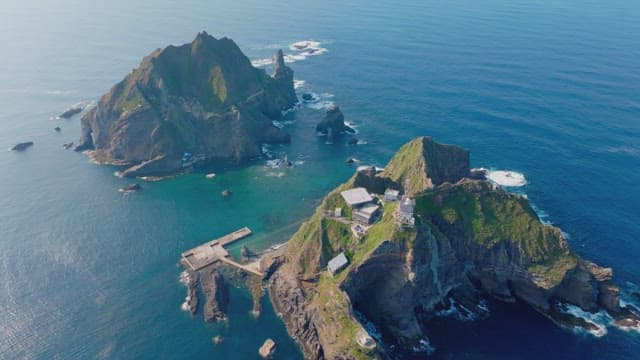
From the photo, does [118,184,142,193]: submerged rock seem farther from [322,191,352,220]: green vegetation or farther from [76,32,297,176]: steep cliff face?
[322,191,352,220]: green vegetation

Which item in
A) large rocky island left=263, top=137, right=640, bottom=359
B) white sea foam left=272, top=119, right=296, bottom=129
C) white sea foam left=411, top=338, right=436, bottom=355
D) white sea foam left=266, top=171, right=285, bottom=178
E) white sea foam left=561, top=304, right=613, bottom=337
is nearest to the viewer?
white sea foam left=411, top=338, right=436, bottom=355

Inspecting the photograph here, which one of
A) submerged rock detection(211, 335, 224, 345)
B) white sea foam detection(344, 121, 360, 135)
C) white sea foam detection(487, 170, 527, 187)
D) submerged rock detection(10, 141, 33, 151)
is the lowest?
submerged rock detection(10, 141, 33, 151)

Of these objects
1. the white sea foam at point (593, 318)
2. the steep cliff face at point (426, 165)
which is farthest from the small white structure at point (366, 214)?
the white sea foam at point (593, 318)

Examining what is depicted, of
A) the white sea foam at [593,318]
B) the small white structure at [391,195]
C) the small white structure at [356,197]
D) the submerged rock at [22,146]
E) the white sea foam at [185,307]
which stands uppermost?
the small white structure at [391,195]

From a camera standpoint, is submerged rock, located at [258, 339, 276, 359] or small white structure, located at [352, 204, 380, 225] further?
small white structure, located at [352, 204, 380, 225]

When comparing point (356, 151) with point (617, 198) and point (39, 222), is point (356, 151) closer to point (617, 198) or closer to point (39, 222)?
point (617, 198)

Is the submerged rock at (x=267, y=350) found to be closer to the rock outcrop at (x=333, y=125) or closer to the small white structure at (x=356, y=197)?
the small white structure at (x=356, y=197)

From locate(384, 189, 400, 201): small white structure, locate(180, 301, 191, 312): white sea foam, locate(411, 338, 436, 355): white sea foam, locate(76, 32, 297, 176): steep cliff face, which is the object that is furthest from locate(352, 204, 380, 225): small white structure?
locate(76, 32, 297, 176): steep cliff face
